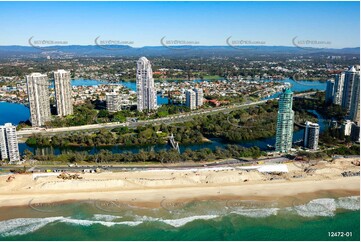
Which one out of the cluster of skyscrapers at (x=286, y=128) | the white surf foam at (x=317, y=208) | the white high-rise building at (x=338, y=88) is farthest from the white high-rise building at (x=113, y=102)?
the white surf foam at (x=317, y=208)

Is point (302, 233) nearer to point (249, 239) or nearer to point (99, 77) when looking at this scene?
point (249, 239)

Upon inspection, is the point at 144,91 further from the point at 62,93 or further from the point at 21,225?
the point at 21,225

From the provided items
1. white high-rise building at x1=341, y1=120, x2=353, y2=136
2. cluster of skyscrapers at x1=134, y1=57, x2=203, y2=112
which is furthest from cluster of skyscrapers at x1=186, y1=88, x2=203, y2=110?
white high-rise building at x1=341, y1=120, x2=353, y2=136

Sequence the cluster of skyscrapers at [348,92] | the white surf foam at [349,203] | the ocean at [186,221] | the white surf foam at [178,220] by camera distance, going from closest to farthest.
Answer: the ocean at [186,221]
the white surf foam at [178,220]
the white surf foam at [349,203]
the cluster of skyscrapers at [348,92]

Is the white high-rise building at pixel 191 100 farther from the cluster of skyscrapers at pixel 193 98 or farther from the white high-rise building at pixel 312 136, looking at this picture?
the white high-rise building at pixel 312 136

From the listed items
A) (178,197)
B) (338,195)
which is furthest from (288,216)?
(178,197)
